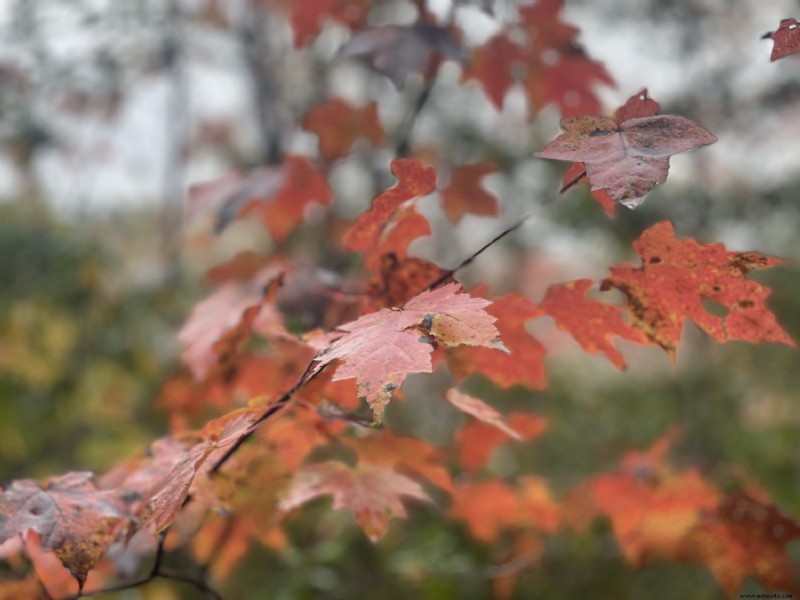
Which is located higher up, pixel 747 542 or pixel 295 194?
pixel 295 194

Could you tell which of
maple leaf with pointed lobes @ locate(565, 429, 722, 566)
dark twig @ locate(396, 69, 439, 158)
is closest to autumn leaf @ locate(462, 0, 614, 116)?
dark twig @ locate(396, 69, 439, 158)

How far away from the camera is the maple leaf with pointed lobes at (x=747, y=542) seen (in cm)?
105

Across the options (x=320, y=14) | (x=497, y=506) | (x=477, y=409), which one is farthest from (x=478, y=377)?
(x=477, y=409)

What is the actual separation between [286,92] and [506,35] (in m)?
3.57

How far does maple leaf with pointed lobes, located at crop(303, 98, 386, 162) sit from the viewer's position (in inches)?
51.3

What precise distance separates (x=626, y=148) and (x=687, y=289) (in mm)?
191

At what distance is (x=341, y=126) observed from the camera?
4.33 feet

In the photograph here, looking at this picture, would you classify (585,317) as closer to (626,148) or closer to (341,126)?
(626,148)

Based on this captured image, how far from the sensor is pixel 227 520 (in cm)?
114

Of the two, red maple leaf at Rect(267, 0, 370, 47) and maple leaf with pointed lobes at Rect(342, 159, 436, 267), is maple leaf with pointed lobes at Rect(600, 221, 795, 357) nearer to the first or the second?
maple leaf with pointed lobes at Rect(342, 159, 436, 267)

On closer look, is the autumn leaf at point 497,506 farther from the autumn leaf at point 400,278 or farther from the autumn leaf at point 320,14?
the autumn leaf at point 320,14

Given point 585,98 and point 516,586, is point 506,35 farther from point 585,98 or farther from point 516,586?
point 516,586

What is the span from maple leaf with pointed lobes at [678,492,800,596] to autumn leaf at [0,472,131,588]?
2.80ft

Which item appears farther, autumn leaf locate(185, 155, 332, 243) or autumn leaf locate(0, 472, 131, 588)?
autumn leaf locate(185, 155, 332, 243)
